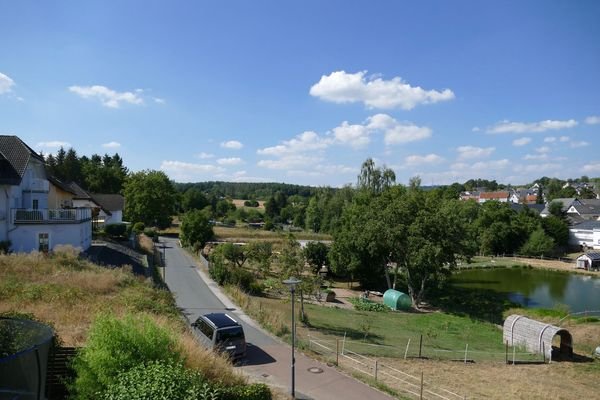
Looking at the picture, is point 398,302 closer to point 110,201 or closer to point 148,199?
point 110,201

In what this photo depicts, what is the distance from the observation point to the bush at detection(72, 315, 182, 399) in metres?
8.64

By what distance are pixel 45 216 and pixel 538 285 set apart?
50746mm

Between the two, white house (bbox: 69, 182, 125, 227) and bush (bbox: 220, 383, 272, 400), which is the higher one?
white house (bbox: 69, 182, 125, 227)

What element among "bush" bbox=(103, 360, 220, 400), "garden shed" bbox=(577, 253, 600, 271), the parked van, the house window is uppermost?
the house window

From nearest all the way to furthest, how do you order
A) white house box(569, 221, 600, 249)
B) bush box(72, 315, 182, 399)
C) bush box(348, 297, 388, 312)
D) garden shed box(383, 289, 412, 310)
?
bush box(72, 315, 182, 399) < bush box(348, 297, 388, 312) < garden shed box(383, 289, 412, 310) < white house box(569, 221, 600, 249)

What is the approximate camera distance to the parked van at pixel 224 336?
15.6m

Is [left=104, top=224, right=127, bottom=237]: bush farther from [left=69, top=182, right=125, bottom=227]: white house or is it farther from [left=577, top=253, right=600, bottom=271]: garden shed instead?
[left=577, top=253, right=600, bottom=271]: garden shed

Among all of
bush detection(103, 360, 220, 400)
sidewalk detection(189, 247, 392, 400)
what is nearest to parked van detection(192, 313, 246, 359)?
sidewalk detection(189, 247, 392, 400)

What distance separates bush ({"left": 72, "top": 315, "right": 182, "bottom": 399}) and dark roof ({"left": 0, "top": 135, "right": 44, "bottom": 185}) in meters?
21.9

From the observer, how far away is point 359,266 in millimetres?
42781

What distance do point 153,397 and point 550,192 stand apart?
17971 cm

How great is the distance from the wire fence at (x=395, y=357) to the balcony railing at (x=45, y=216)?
60.1 feet

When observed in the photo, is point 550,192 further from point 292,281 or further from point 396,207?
point 292,281

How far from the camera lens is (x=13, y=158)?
94.3 feet
